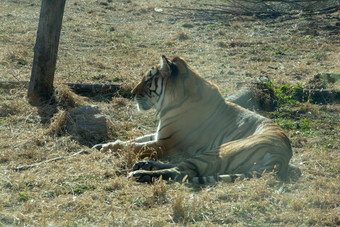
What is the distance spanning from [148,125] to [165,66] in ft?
5.53

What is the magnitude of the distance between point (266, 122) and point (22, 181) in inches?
126

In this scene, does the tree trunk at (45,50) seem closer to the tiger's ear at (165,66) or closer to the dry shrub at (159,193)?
the tiger's ear at (165,66)

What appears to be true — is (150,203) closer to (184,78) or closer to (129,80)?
(184,78)

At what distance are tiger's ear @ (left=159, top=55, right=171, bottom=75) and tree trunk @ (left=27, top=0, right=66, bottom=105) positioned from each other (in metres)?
2.84

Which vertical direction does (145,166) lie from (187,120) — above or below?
below

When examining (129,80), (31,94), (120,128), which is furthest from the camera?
(129,80)

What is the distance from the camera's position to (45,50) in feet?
25.5

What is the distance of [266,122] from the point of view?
5.64 meters

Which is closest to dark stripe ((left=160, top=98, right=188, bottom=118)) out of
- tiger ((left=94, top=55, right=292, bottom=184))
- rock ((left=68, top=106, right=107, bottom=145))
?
tiger ((left=94, top=55, right=292, bottom=184))

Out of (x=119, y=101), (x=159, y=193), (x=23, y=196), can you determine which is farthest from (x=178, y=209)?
(x=119, y=101)

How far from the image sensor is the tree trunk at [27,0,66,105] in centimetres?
771

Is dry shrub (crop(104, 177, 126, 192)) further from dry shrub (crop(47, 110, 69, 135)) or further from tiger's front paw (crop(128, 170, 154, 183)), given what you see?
dry shrub (crop(47, 110, 69, 135))

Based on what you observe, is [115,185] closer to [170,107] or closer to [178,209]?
[178,209]

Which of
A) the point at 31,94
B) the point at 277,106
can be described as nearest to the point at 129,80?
the point at 31,94
